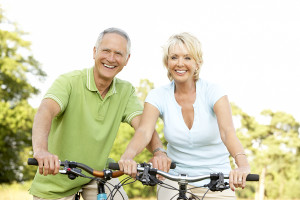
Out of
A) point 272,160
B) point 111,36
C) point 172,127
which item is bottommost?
point 272,160

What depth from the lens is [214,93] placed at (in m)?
3.53

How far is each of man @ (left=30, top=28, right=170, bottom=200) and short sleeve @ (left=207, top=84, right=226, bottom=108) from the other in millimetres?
524

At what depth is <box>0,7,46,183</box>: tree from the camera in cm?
2041

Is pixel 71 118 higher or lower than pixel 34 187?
higher

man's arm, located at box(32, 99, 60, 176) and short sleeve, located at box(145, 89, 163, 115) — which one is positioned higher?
short sleeve, located at box(145, 89, 163, 115)

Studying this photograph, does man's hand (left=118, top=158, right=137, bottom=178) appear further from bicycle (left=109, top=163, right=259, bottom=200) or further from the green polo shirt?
the green polo shirt

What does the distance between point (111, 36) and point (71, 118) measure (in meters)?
0.74

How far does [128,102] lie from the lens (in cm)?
395

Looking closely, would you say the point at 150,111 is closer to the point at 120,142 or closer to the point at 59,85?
the point at 59,85

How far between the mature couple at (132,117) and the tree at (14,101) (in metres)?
17.0

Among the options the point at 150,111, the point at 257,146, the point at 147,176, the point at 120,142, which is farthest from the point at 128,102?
the point at 257,146

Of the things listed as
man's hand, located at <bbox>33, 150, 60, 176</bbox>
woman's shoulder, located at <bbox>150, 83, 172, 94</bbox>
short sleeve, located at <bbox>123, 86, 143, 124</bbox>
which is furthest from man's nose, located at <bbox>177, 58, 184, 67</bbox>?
man's hand, located at <bbox>33, 150, 60, 176</bbox>

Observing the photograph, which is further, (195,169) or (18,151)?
(18,151)

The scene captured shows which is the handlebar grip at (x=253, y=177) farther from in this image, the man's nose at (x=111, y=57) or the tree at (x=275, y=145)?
the tree at (x=275, y=145)
